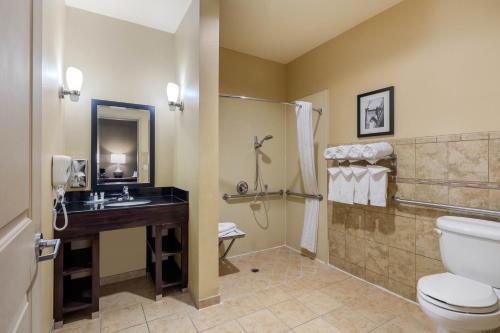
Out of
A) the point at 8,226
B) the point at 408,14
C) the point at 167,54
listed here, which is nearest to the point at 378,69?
the point at 408,14

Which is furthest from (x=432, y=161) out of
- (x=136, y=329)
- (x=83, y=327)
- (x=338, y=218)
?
(x=83, y=327)

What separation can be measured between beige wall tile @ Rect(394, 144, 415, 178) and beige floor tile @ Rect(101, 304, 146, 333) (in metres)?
2.50

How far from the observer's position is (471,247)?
5.31 feet

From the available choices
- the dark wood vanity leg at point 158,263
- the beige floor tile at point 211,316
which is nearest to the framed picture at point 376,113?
the beige floor tile at point 211,316

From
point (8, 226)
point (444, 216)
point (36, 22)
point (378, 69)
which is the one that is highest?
point (378, 69)

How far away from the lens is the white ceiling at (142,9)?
7.34 ft

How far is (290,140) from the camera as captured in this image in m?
3.50

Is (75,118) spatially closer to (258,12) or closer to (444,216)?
(258,12)

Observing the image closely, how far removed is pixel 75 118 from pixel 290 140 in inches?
99.4

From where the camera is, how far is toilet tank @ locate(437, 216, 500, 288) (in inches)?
60.3

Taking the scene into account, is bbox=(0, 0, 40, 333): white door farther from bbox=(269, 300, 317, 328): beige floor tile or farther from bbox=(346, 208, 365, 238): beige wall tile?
bbox=(346, 208, 365, 238): beige wall tile

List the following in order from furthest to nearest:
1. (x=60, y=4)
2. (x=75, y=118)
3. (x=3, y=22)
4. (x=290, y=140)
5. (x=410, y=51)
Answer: (x=290, y=140)
(x=75, y=118)
(x=410, y=51)
(x=60, y=4)
(x=3, y=22)

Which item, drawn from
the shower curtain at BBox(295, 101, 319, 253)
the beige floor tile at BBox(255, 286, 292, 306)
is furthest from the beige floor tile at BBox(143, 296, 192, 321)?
the shower curtain at BBox(295, 101, 319, 253)

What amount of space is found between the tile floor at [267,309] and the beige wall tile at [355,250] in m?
0.19
